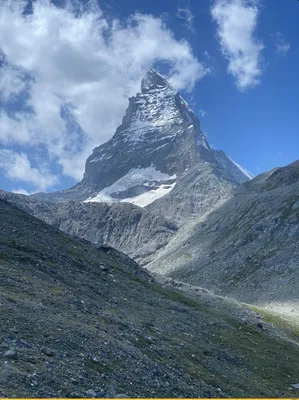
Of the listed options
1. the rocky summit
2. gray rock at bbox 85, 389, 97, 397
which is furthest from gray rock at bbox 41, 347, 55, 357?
gray rock at bbox 85, 389, 97, 397

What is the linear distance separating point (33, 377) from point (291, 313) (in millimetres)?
96314

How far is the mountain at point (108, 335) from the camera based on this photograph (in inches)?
920

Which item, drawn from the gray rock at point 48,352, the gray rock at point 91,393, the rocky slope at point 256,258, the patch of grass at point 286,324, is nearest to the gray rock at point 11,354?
the gray rock at point 48,352

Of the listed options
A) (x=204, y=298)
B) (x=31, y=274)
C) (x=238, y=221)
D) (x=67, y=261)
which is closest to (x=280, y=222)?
(x=238, y=221)

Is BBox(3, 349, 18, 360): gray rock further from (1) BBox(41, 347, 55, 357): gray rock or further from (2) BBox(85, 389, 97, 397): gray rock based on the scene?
(2) BBox(85, 389, 97, 397): gray rock

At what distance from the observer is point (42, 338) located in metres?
26.3

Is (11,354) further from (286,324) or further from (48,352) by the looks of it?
(286,324)

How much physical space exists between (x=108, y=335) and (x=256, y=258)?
408 feet

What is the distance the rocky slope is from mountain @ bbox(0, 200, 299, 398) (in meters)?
51.8

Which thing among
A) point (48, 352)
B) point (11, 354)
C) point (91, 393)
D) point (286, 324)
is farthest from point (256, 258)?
point (11, 354)

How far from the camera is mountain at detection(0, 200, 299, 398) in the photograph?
23375 mm

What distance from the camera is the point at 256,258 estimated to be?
492 ft

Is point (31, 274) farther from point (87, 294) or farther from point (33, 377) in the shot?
point (33, 377)

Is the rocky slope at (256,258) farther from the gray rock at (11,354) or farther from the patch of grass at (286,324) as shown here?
the gray rock at (11,354)
